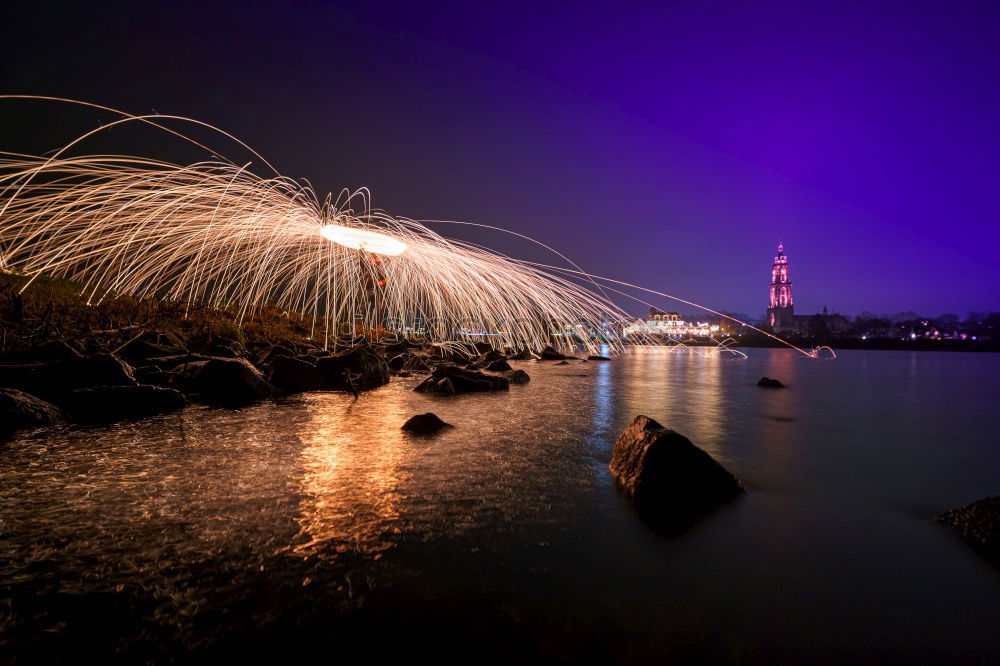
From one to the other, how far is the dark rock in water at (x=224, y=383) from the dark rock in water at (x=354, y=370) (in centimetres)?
242

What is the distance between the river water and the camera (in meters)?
2.88

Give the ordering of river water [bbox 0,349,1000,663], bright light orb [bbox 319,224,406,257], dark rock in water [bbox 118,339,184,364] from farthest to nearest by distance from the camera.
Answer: bright light orb [bbox 319,224,406,257] → dark rock in water [bbox 118,339,184,364] → river water [bbox 0,349,1000,663]

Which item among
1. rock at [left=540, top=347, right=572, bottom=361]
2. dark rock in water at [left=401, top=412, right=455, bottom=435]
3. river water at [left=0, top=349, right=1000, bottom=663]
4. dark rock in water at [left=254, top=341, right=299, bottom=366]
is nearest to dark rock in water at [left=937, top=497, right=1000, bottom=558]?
river water at [left=0, top=349, right=1000, bottom=663]

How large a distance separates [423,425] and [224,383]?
5.68 meters

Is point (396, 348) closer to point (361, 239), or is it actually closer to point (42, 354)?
point (361, 239)

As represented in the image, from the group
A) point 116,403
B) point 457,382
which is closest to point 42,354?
point 116,403

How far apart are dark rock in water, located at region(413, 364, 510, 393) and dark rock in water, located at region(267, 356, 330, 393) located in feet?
9.53

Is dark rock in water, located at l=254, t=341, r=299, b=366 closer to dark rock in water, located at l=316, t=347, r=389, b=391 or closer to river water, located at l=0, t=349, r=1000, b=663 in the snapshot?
dark rock in water, located at l=316, t=347, r=389, b=391

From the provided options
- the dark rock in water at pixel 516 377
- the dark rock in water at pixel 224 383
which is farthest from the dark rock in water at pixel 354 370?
the dark rock in water at pixel 516 377

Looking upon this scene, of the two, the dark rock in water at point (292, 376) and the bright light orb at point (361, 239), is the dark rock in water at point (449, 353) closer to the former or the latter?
the bright light orb at point (361, 239)

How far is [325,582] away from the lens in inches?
133

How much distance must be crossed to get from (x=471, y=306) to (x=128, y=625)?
44.0 ft

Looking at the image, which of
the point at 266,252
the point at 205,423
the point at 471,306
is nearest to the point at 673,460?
the point at 205,423

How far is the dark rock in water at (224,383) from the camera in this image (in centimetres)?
1074
